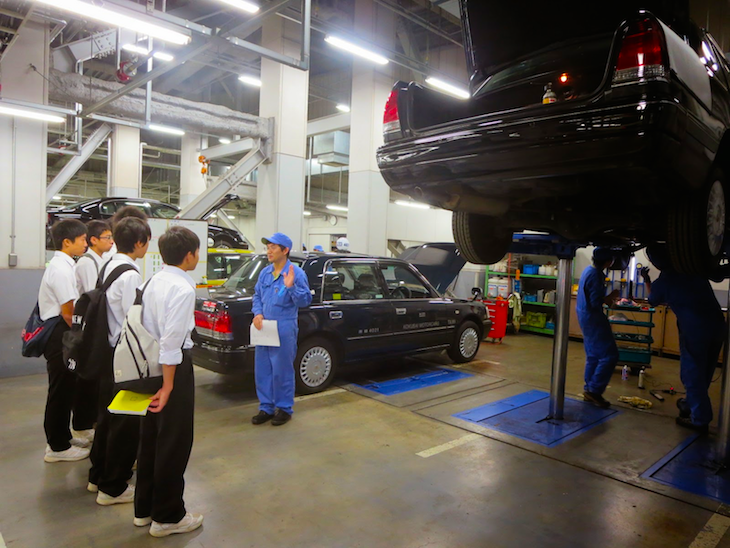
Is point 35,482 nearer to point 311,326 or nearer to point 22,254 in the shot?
point 311,326

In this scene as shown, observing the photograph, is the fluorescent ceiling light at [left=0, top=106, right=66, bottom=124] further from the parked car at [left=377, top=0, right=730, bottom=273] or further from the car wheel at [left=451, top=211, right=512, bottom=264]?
the car wheel at [left=451, top=211, right=512, bottom=264]

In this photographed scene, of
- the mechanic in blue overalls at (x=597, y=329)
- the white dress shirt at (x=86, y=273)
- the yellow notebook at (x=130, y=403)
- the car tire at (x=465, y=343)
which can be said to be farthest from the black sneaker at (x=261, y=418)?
the mechanic in blue overalls at (x=597, y=329)

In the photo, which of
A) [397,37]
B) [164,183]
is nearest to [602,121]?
[397,37]

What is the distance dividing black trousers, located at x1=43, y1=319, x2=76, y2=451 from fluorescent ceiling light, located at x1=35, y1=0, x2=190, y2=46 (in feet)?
7.89

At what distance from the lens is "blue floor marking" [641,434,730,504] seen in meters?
3.23

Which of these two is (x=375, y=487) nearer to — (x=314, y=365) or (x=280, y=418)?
(x=280, y=418)

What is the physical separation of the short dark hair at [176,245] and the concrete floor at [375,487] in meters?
1.47

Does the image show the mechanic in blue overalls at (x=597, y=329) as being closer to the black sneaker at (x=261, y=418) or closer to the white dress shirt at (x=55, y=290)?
the black sneaker at (x=261, y=418)

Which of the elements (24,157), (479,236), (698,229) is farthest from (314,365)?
(24,157)

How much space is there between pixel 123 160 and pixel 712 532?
536 inches

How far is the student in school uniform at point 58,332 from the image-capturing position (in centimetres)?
317

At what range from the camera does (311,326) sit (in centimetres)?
486

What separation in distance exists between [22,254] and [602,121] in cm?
637

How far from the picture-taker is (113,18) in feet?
12.9
